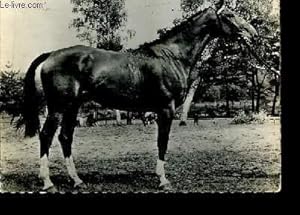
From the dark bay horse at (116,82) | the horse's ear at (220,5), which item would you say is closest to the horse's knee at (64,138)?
the dark bay horse at (116,82)

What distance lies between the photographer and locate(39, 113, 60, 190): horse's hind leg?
174cm

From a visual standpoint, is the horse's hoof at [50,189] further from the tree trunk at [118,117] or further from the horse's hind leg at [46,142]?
the tree trunk at [118,117]

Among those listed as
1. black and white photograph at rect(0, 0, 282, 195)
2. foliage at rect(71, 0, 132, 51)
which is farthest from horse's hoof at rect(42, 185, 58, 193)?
foliage at rect(71, 0, 132, 51)

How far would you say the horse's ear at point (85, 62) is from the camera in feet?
5.68

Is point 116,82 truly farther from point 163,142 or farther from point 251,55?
point 251,55

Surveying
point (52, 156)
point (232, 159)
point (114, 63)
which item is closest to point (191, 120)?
point (232, 159)

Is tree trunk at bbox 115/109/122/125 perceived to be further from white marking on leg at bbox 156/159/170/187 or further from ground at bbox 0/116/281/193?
white marking on leg at bbox 156/159/170/187

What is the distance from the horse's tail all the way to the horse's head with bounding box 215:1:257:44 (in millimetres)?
519

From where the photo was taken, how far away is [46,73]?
1.72 metres

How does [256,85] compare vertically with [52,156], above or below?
above

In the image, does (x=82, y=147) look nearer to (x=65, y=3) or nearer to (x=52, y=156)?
(x=52, y=156)

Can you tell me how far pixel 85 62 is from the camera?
5.70ft
